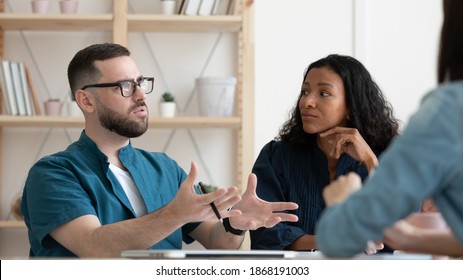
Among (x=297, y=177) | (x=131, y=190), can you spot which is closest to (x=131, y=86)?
(x=131, y=190)

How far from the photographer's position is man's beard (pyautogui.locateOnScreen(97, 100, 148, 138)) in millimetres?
2428

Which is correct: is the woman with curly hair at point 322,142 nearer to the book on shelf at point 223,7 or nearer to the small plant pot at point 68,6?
the book on shelf at point 223,7

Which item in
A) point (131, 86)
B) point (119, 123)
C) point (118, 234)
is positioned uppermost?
point (131, 86)

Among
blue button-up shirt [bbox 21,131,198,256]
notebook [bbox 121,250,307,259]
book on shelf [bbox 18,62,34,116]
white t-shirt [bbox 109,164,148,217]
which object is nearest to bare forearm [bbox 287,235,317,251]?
blue button-up shirt [bbox 21,131,198,256]

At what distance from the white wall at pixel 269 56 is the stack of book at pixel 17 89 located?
0.17 m

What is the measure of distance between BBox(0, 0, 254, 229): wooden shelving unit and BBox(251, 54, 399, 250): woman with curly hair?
732 mm

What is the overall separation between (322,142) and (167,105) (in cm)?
105

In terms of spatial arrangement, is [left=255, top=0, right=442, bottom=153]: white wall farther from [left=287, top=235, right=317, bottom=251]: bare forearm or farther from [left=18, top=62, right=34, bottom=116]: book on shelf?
[left=287, top=235, right=317, bottom=251]: bare forearm

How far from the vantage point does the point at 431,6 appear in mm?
3926

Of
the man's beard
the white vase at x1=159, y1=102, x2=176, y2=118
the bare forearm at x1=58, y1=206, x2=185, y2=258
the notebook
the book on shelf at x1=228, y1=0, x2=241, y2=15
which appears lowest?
the bare forearm at x1=58, y1=206, x2=185, y2=258

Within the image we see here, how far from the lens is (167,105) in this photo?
3605 mm

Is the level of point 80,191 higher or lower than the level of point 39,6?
lower

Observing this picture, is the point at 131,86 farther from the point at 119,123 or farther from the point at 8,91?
the point at 8,91
